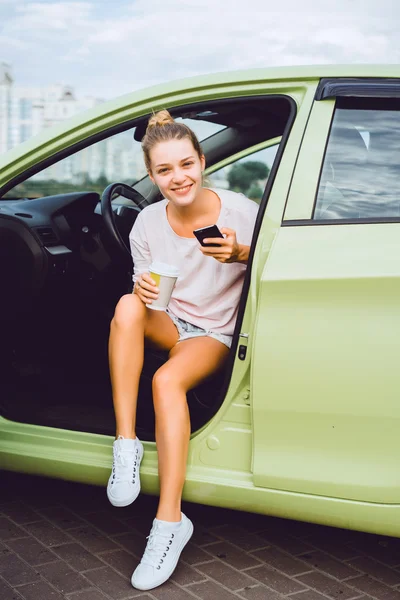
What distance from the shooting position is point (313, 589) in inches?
91.2

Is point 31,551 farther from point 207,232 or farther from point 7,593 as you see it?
point 207,232

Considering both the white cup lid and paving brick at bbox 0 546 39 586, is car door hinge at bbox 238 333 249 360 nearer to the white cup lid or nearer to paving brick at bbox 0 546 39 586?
the white cup lid

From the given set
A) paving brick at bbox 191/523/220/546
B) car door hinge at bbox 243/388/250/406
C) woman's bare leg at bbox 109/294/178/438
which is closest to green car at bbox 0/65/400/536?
car door hinge at bbox 243/388/250/406

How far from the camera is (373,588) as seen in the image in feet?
7.68

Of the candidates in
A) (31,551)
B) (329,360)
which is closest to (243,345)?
(329,360)

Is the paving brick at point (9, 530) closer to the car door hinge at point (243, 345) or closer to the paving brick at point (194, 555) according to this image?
the paving brick at point (194, 555)

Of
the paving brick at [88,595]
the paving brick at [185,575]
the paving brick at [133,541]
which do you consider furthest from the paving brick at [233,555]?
the paving brick at [88,595]

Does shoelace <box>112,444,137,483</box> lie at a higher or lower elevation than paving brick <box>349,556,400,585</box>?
higher

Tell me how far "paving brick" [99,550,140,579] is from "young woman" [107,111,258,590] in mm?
114

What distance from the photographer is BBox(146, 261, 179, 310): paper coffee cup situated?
2.29 m

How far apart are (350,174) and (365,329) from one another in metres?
0.49

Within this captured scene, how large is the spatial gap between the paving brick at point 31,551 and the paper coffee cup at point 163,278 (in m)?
0.92

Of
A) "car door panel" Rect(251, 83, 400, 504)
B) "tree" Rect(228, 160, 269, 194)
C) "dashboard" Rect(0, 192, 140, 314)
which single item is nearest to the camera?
"car door panel" Rect(251, 83, 400, 504)

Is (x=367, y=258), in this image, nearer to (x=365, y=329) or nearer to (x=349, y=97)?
(x=365, y=329)
